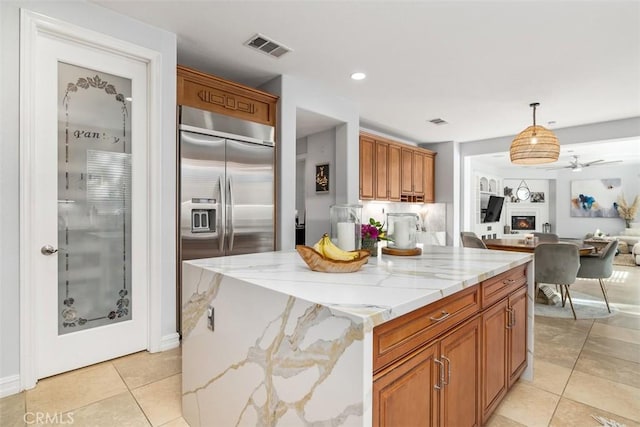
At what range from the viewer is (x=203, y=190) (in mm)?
2928

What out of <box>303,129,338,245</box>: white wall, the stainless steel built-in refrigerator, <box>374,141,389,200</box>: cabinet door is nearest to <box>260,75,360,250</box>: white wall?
the stainless steel built-in refrigerator

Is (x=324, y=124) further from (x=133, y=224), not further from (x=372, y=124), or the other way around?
(x=133, y=224)

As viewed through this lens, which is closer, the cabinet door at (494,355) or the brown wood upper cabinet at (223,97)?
the cabinet door at (494,355)

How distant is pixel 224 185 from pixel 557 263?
364cm

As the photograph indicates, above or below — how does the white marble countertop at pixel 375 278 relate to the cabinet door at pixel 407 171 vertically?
below

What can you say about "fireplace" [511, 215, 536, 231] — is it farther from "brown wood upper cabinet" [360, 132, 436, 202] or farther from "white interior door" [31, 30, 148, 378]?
"white interior door" [31, 30, 148, 378]

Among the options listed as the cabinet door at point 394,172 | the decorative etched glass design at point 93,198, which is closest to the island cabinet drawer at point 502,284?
the decorative etched glass design at point 93,198

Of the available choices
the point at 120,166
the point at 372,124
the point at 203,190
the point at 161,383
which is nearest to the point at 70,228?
the point at 120,166

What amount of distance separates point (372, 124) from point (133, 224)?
3987mm

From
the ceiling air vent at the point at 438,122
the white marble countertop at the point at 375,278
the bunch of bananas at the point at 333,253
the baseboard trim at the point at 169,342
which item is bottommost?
the baseboard trim at the point at 169,342

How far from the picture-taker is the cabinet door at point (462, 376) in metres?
1.34

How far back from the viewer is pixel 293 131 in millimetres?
3568

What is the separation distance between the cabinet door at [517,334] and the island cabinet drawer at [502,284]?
6 centimetres

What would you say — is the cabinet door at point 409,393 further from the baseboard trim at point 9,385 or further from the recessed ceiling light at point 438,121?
the recessed ceiling light at point 438,121
